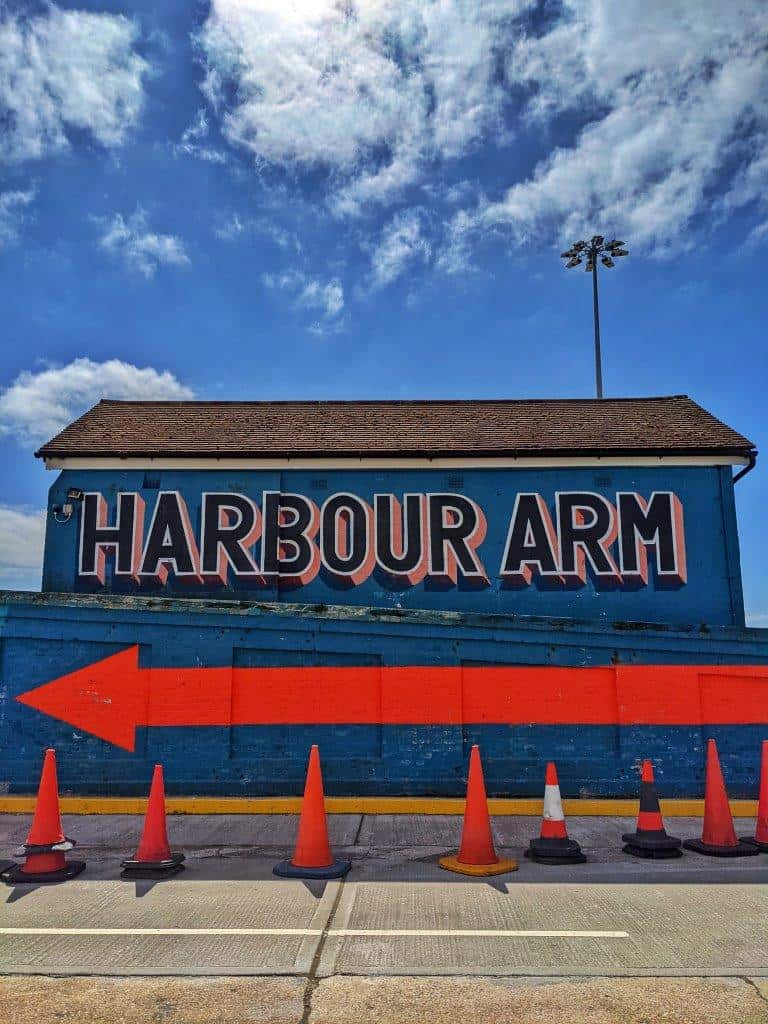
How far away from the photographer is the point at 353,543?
531 inches

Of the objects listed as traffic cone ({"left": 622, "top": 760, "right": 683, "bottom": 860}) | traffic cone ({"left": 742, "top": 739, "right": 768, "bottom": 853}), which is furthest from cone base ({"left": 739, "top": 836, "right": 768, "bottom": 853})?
traffic cone ({"left": 622, "top": 760, "right": 683, "bottom": 860})

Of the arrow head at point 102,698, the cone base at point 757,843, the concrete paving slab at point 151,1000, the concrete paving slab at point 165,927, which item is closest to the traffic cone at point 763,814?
the cone base at point 757,843

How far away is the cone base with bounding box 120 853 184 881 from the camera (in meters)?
6.57

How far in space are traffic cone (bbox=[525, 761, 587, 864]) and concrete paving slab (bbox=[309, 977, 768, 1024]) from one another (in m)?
2.67

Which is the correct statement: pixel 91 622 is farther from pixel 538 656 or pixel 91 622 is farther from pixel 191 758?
pixel 538 656

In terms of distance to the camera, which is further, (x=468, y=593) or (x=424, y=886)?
(x=468, y=593)

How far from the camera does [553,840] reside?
7.15m

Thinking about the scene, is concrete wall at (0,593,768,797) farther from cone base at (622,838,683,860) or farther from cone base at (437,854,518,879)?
cone base at (437,854,518,879)

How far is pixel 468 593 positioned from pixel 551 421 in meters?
4.30

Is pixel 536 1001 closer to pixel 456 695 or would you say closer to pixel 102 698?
pixel 456 695

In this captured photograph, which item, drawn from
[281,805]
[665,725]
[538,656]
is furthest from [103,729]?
[665,725]

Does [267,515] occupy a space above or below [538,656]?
above

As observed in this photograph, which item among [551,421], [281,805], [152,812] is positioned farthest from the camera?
[551,421]

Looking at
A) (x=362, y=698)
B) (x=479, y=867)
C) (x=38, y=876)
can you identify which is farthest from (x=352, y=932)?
(x=362, y=698)
